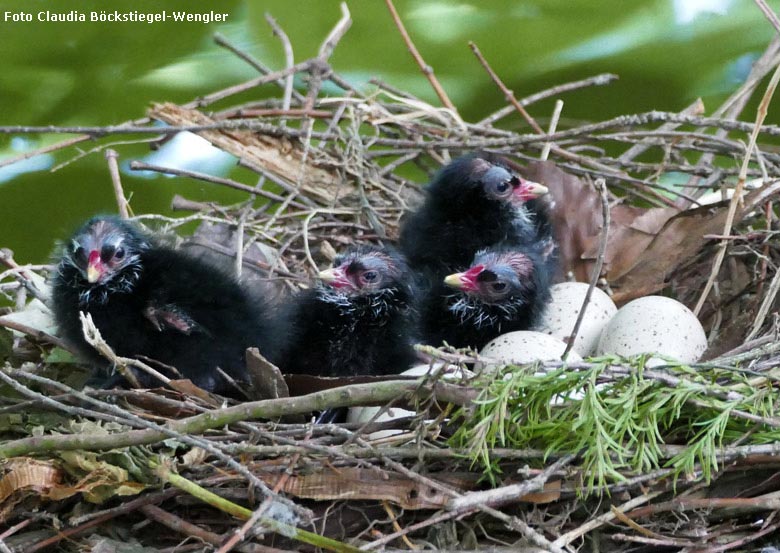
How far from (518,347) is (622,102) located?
1312mm

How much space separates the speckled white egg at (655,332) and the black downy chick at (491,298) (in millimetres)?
252

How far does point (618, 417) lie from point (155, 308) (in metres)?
0.91

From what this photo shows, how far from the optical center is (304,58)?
3.08 metres

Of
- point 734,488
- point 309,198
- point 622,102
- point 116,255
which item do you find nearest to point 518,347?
point 734,488

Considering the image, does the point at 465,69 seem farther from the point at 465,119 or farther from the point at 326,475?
the point at 326,475

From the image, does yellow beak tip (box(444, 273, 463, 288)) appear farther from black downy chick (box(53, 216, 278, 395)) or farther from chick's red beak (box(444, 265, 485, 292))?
black downy chick (box(53, 216, 278, 395))

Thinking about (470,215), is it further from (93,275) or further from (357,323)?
(93,275)

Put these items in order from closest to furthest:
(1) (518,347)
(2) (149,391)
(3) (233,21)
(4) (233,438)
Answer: (4) (233,438) → (2) (149,391) → (1) (518,347) → (3) (233,21)

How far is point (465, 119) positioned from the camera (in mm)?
3166

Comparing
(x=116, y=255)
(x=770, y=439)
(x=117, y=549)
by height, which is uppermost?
(x=116, y=255)

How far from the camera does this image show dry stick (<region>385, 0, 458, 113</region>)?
2.69 metres

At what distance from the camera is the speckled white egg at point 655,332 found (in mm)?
1943

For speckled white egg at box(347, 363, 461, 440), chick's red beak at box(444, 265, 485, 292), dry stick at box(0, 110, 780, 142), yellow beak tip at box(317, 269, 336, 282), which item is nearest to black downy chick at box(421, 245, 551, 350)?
chick's red beak at box(444, 265, 485, 292)

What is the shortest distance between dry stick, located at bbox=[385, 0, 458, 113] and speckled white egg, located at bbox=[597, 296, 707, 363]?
102 centimetres
